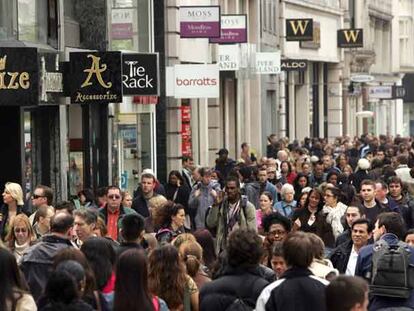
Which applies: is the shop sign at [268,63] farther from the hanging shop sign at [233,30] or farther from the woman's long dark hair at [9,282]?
the woman's long dark hair at [9,282]

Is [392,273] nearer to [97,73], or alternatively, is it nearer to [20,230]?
[20,230]

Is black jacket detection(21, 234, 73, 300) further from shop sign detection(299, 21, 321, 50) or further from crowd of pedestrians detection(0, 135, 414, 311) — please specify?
shop sign detection(299, 21, 321, 50)

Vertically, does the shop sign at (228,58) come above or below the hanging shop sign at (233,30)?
below

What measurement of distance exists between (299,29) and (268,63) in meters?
11.1

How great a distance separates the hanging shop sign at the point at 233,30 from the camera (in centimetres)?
3569

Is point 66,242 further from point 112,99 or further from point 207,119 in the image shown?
point 207,119

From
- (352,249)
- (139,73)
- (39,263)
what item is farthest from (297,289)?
(139,73)

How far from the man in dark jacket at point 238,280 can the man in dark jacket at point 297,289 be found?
0.95 ft

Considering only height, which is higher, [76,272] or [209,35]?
[209,35]

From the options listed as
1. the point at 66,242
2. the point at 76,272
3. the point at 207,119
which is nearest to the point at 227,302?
the point at 76,272

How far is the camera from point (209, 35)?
102 feet

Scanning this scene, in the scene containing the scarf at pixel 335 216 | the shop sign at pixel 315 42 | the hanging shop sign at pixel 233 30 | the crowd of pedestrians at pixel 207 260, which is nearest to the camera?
the crowd of pedestrians at pixel 207 260

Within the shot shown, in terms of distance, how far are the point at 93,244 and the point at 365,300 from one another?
8.94 ft

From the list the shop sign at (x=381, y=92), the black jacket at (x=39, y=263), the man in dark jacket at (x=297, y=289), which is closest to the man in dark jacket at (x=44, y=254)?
the black jacket at (x=39, y=263)
